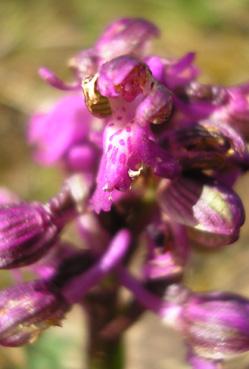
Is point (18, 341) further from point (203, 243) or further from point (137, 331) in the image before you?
point (137, 331)

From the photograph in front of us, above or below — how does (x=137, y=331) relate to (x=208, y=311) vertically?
below

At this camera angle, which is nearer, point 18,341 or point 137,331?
point 18,341

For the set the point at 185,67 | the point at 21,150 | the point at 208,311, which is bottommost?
the point at 21,150

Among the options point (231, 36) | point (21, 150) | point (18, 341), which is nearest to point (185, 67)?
point (18, 341)

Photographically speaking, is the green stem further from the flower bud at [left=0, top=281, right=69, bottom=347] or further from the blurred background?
the blurred background

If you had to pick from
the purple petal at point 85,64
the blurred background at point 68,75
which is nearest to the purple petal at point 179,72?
the purple petal at point 85,64

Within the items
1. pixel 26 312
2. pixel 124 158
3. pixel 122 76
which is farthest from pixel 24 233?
pixel 122 76

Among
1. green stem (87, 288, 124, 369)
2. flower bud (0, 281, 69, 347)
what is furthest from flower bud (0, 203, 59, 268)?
green stem (87, 288, 124, 369)
